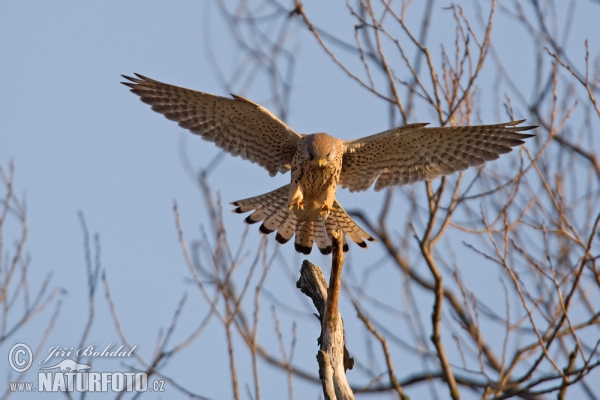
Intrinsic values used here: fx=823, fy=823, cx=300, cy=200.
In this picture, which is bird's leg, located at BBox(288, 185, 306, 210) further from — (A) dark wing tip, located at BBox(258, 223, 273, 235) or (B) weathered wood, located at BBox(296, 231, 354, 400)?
(B) weathered wood, located at BBox(296, 231, 354, 400)

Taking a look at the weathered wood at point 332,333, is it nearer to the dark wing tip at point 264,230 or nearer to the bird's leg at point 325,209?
the bird's leg at point 325,209

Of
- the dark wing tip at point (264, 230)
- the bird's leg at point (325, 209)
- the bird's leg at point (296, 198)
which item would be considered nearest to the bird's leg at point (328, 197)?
the bird's leg at point (325, 209)

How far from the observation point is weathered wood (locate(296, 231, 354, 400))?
4.07m

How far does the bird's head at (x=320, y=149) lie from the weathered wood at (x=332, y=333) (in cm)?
104

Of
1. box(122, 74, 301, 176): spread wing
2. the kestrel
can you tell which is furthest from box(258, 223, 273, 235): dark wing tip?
box(122, 74, 301, 176): spread wing

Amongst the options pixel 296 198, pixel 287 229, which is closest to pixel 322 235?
pixel 287 229

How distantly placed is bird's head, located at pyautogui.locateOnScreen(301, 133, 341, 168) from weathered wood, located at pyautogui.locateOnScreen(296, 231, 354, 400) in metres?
1.04

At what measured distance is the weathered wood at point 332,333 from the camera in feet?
13.4

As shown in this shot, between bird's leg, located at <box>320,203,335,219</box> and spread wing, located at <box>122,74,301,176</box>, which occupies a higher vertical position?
spread wing, located at <box>122,74,301,176</box>

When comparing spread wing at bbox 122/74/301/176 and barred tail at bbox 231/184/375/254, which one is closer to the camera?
spread wing at bbox 122/74/301/176

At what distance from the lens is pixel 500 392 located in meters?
5.33

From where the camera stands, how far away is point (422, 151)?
5.88 m

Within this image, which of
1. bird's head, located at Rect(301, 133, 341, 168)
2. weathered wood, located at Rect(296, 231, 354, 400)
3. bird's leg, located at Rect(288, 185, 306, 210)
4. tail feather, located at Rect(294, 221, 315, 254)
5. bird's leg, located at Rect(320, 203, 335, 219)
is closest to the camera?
weathered wood, located at Rect(296, 231, 354, 400)

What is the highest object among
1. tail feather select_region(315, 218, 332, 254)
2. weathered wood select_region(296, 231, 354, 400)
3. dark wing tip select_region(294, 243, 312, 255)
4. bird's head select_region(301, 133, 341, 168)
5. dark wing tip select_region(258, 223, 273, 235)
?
bird's head select_region(301, 133, 341, 168)
